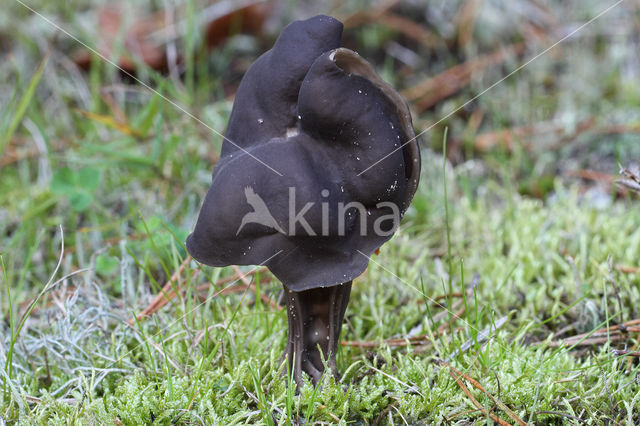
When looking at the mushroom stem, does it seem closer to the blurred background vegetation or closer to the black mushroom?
the blurred background vegetation

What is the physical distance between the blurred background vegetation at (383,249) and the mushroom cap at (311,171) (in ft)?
0.77

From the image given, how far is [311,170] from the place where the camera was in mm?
1215

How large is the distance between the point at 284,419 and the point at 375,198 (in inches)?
22.5

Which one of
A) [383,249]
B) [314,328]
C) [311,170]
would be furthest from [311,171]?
[383,249]

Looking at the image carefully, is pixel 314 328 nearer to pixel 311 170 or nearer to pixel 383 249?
pixel 311 170

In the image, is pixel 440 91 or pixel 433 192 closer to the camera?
pixel 433 192

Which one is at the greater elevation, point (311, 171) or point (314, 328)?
point (311, 171)

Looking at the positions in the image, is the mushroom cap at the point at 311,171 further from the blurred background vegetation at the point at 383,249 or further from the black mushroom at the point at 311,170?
the blurred background vegetation at the point at 383,249

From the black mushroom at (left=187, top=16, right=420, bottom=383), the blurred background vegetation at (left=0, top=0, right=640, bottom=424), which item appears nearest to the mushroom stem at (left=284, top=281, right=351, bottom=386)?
the blurred background vegetation at (left=0, top=0, right=640, bottom=424)

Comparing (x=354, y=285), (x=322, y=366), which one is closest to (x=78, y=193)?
(x=354, y=285)

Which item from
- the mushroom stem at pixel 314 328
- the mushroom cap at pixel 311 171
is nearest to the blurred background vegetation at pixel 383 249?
the mushroom stem at pixel 314 328

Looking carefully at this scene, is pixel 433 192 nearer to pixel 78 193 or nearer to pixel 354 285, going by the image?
pixel 354 285

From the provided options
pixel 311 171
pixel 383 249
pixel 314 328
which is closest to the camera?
pixel 311 171

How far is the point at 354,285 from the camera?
2002 mm
